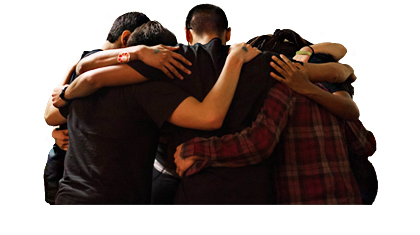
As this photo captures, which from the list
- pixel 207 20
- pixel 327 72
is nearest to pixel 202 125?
pixel 207 20

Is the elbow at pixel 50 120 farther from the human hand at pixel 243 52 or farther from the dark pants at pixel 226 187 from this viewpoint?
the human hand at pixel 243 52

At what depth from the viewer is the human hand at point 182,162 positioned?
1.76 meters

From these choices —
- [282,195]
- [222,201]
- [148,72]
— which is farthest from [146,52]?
[282,195]

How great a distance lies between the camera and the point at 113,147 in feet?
5.90

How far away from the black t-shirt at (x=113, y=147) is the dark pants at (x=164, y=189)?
159 millimetres

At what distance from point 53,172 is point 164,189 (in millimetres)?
648

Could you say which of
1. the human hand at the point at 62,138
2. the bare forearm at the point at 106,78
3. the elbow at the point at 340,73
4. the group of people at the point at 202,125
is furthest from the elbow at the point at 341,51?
the human hand at the point at 62,138

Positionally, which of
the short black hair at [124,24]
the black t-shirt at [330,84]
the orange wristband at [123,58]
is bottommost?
the black t-shirt at [330,84]

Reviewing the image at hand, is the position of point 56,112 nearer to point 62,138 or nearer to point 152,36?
point 62,138

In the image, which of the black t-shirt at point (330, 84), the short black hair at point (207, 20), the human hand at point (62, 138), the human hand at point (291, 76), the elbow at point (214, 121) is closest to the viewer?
the elbow at point (214, 121)

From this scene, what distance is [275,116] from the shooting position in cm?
180

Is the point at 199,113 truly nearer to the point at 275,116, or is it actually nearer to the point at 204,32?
the point at 275,116

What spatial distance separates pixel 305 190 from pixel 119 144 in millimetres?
806

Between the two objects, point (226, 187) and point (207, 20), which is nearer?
point (226, 187)
